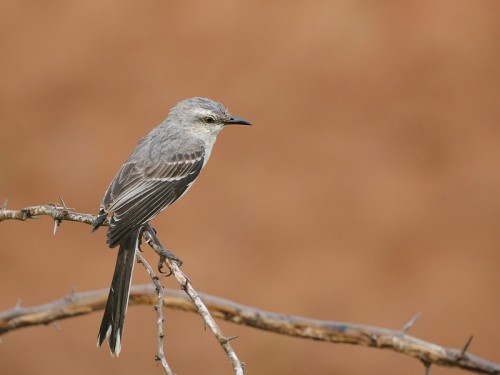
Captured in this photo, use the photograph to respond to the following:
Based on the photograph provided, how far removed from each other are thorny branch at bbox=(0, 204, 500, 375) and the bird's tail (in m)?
0.18

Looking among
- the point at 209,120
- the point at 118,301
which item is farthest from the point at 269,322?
the point at 209,120

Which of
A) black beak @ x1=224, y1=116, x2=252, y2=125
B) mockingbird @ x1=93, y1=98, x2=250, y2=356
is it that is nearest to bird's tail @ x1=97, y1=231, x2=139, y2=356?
mockingbird @ x1=93, y1=98, x2=250, y2=356

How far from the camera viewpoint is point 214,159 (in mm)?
13383

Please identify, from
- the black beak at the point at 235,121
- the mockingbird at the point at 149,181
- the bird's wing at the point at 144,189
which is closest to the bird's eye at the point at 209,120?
the mockingbird at the point at 149,181

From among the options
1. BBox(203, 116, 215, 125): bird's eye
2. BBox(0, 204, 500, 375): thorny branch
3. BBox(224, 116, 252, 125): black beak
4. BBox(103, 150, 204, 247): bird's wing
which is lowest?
BBox(0, 204, 500, 375): thorny branch

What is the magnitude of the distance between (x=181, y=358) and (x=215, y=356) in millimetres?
501

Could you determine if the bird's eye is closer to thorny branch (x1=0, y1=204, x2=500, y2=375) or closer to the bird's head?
the bird's head

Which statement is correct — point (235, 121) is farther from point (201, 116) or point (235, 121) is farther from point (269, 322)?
point (269, 322)

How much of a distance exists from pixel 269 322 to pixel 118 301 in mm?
984

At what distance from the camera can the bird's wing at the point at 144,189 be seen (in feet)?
18.0

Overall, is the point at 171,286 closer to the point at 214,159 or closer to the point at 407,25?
the point at 214,159

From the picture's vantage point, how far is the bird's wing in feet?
18.0

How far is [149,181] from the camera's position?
5988 mm

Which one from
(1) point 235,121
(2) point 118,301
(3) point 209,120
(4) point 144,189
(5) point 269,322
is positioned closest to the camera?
(2) point 118,301
